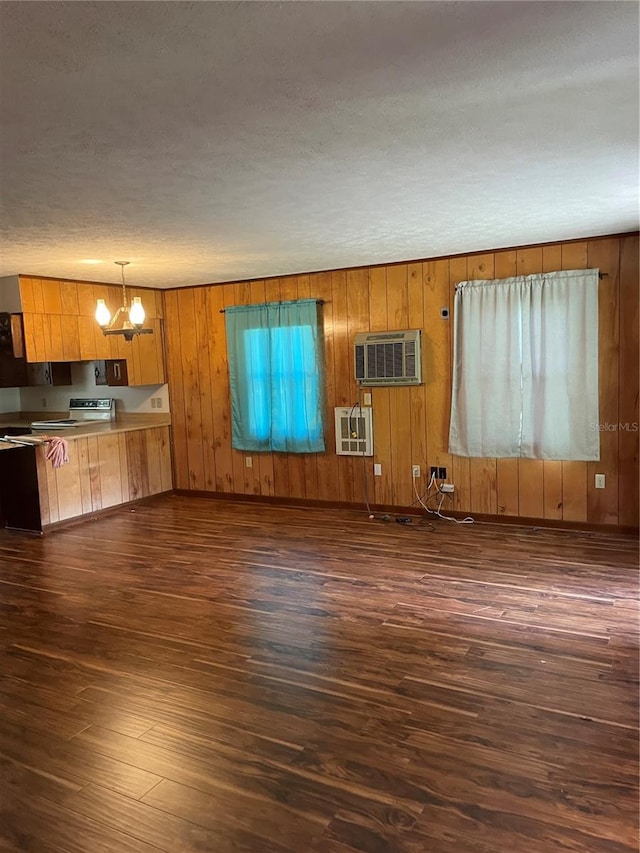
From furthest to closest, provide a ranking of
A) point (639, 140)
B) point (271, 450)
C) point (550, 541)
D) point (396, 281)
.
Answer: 1. point (271, 450)
2. point (396, 281)
3. point (550, 541)
4. point (639, 140)

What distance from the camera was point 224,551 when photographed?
497 centimetres

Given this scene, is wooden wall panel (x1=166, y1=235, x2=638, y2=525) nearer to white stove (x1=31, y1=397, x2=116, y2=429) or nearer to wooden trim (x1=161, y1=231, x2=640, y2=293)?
wooden trim (x1=161, y1=231, x2=640, y2=293)

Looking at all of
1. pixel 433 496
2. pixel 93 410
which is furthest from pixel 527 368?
pixel 93 410

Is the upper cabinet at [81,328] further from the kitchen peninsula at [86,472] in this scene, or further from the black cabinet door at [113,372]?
the kitchen peninsula at [86,472]

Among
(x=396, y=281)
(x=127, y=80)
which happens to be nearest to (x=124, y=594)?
(x=127, y=80)

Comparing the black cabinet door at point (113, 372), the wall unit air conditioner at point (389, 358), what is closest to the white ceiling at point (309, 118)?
the wall unit air conditioner at point (389, 358)

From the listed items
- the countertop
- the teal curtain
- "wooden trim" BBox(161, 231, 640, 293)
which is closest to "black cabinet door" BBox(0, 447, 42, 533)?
the countertop

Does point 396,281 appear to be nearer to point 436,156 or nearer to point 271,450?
point 271,450

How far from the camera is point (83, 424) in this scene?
6809mm

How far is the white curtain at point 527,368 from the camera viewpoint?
194 inches

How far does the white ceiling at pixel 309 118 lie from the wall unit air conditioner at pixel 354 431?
210 cm

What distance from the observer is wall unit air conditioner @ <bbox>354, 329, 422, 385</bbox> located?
5.59m

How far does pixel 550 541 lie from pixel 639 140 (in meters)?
3.11

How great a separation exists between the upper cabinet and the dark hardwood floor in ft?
7.17
